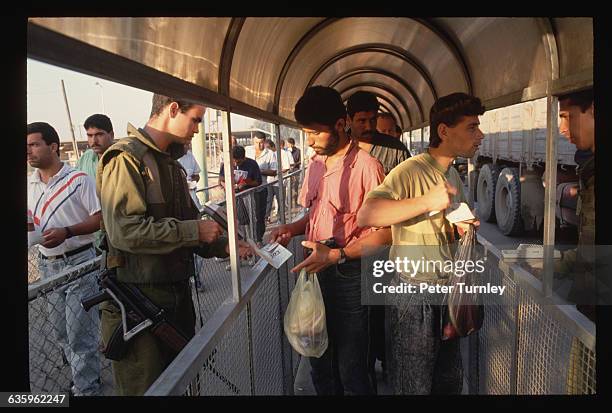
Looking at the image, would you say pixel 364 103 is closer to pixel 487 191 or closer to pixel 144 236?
pixel 144 236

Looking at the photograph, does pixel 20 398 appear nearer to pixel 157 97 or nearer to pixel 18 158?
pixel 18 158

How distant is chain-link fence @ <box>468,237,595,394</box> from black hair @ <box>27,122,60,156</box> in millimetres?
3118

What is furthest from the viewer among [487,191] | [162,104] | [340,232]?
[487,191]

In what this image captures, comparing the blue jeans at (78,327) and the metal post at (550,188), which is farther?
the blue jeans at (78,327)

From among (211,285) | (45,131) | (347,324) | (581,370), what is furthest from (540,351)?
(211,285)

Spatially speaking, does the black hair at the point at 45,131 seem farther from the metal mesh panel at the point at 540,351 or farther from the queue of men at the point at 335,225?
the metal mesh panel at the point at 540,351

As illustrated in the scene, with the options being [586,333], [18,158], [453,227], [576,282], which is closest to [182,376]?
[18,158]

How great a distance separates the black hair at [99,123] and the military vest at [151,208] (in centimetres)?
223

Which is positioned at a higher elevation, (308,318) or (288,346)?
(308,318)

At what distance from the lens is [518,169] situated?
7.88 meters

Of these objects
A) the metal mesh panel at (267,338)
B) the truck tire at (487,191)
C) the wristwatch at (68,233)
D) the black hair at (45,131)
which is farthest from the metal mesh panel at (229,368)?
the truck tire at (487,191)

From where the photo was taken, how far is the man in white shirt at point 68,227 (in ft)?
10.3

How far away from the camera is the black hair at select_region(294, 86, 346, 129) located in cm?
230

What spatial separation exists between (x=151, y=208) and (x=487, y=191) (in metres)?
8.01
